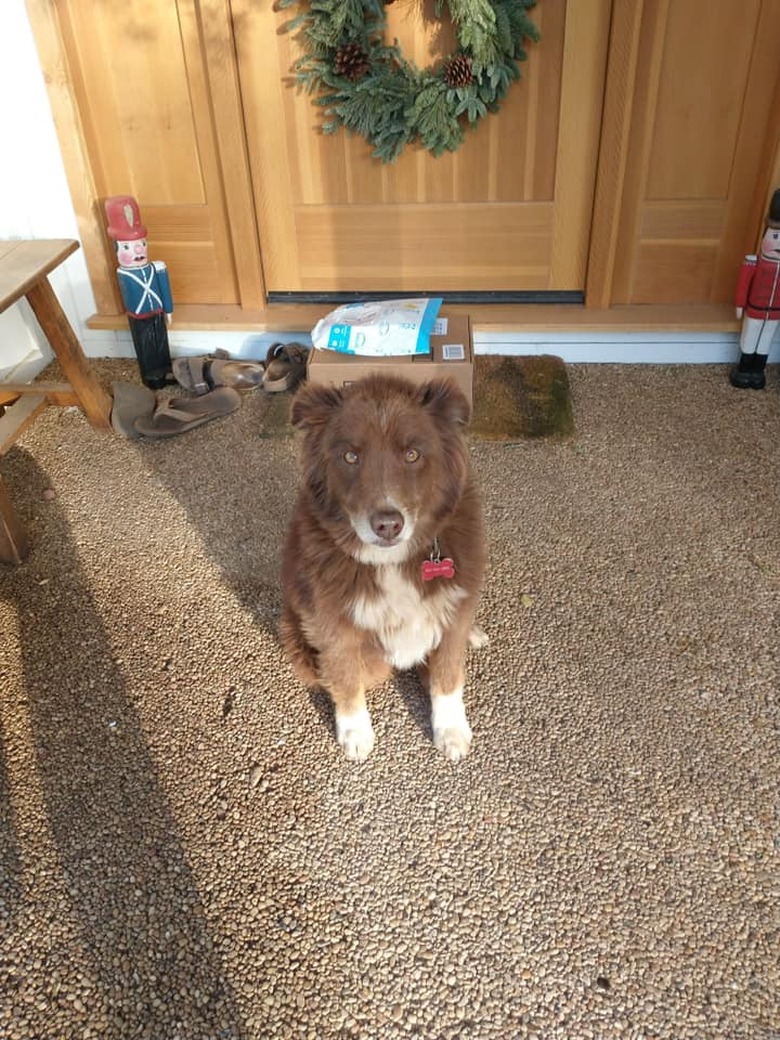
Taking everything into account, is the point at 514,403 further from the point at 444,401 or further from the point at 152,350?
the point at 444,401

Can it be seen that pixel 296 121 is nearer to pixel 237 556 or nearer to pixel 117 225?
pixel 117 225

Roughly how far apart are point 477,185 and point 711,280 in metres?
1.26

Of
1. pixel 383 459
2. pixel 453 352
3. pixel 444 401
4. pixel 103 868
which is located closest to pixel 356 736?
pixel 103 868

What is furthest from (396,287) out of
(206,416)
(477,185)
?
(206,416)

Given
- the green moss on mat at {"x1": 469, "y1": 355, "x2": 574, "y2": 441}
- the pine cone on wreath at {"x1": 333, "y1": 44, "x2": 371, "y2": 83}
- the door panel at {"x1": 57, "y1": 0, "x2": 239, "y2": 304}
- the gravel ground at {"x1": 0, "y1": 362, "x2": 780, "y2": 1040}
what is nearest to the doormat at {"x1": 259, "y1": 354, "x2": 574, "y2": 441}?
the green moss on mat at {"x1": 469, "y1": 355, "x2": 574, "y2": 441}

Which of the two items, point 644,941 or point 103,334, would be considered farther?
point 103,334

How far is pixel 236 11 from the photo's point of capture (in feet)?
11.7

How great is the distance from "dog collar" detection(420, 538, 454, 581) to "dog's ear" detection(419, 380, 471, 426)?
11.7 inches

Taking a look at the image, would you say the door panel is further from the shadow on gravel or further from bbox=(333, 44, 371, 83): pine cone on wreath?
the shadow on gravel

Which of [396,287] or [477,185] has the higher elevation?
[477,185]

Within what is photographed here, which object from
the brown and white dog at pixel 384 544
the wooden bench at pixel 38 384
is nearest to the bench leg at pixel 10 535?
the wooden bench at pixel 38 384

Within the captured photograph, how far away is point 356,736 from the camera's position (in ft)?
7.07

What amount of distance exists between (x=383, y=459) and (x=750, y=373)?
8.91 feet

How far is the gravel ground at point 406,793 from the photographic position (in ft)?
5.45
